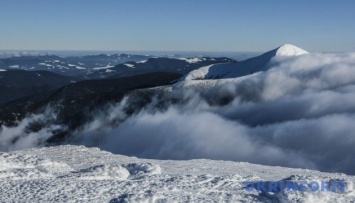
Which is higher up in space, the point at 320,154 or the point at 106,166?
the point at 106,166

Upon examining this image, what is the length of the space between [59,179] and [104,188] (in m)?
5.24

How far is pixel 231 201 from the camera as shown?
31.1m

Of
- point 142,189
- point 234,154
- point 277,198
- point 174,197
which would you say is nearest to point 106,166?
point 142,189

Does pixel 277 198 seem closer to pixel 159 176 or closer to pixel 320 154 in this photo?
pixel 159 176

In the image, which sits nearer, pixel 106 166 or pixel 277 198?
pixel 277 198

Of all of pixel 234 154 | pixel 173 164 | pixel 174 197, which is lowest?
pixel 234 154

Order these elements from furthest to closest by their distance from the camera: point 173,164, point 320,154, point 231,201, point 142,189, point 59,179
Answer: point 320,154 < point 173,164 < point 59,179 < point 142,189 < point 231,201

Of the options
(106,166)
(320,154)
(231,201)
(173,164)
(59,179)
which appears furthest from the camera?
(320,154)

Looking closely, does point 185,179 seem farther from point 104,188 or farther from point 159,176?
point 104,188

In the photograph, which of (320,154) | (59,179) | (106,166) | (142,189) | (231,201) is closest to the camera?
(231,201)

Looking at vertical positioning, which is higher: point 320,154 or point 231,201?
point 231,201

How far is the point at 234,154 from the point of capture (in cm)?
19338

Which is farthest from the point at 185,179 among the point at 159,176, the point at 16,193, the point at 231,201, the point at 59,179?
the point at 16,193

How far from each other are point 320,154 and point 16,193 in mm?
178524
